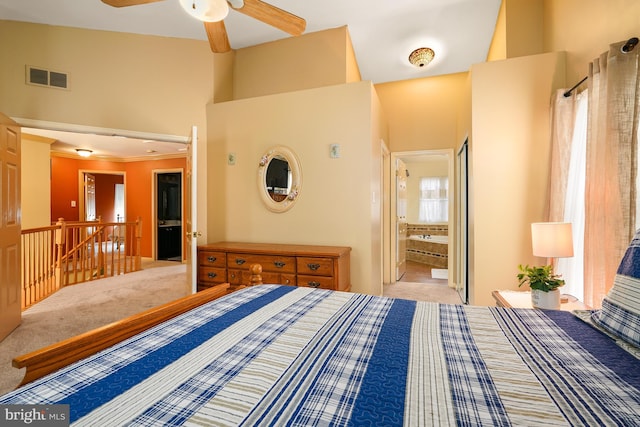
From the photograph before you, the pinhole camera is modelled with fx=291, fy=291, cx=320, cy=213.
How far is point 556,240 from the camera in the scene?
184 cm

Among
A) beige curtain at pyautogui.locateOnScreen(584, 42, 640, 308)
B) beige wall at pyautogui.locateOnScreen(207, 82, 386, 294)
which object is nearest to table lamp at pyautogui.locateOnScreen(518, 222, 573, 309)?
beige curtain at pyautogui.locateOnScreen(584, 42, 640, 308)

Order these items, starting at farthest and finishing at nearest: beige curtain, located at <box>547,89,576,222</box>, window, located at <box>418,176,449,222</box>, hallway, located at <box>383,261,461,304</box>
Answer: window, located at <box>418,176,449,222</box> < hallway, located at <box>383,261,461,304</box> < beige curtain, located at <box>547,89,576,222</box>

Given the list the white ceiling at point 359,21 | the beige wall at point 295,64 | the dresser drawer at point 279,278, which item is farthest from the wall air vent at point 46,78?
the dresser drawer at point 279,278

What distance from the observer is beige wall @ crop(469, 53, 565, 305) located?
8.13 feet

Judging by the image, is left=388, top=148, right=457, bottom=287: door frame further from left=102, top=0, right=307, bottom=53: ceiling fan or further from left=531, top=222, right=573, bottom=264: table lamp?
left=102, top=0, right=307, bottom=53: ceiling fan

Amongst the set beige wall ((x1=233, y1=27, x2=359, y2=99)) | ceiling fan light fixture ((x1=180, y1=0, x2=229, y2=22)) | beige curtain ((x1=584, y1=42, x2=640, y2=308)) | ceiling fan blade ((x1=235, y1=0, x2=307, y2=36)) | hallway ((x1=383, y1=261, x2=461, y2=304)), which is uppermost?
beige wall ((x1=233, y1=27, x2=359, y2=99))

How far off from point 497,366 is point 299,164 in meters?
2.64

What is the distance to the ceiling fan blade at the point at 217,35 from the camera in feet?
6.65

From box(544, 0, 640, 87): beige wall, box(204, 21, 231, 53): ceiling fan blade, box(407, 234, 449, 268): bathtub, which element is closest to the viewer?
box(544, 0, 640, 87): beige wall

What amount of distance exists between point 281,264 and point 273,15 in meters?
1.99

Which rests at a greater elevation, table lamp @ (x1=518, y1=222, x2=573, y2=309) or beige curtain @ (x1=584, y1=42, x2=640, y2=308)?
beige curtain @ (x1=584, y1=42, x2=640, y2=308)

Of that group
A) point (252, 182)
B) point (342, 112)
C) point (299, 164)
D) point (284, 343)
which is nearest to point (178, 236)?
point (252, 182)

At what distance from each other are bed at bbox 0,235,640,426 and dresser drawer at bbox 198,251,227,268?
5.87ft

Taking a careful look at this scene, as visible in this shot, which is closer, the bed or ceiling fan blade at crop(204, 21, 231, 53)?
the bed
